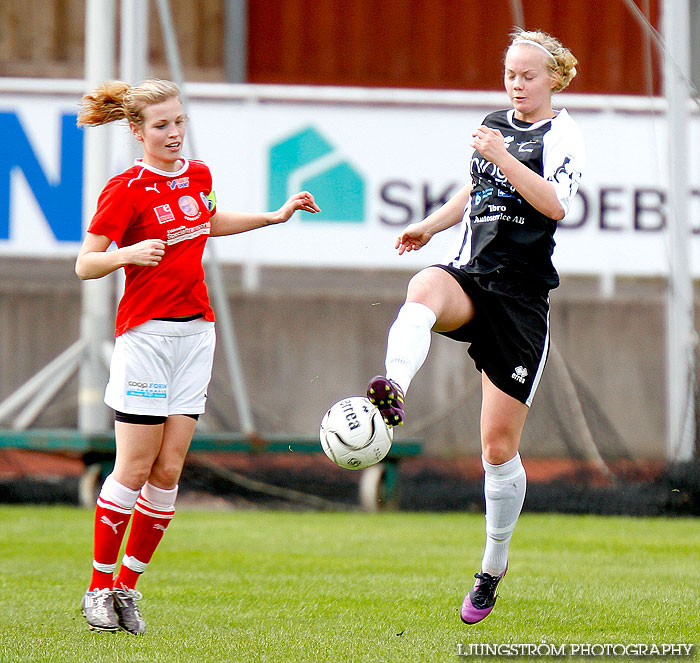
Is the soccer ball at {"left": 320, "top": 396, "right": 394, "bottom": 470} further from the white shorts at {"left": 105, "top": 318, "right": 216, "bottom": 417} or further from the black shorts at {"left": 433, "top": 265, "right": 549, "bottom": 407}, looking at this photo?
the white shorts at {"left": 105, "top": 318, "right": 216, "bottom": 417}

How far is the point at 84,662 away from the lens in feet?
11.8

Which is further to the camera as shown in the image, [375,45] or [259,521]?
[375,45]

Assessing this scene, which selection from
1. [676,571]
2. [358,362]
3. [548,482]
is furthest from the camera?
[358,362]

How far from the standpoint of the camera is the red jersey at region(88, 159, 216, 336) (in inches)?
162

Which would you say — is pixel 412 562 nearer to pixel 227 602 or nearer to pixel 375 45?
pixel 227 602

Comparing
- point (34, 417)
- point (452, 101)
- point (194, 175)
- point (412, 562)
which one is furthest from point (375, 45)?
point (194, 175)

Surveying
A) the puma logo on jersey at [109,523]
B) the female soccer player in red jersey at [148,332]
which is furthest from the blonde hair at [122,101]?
the puma logo on jersey at [109,523]

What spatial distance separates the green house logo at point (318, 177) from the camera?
9.89 metres

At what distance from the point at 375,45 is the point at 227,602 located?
978cm

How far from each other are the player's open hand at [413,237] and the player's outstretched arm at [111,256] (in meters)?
0.86

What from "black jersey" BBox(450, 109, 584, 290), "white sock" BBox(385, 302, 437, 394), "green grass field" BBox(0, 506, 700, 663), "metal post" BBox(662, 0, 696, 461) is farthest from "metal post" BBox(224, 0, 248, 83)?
"white sock" BBox(385, 302, 437, 394)

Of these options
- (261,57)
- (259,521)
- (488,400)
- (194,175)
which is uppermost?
(261,57)

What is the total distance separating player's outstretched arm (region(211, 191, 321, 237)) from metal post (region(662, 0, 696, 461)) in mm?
5072

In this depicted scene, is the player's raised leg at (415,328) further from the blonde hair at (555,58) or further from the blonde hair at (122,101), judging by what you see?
the blonde hair at (122,101)
